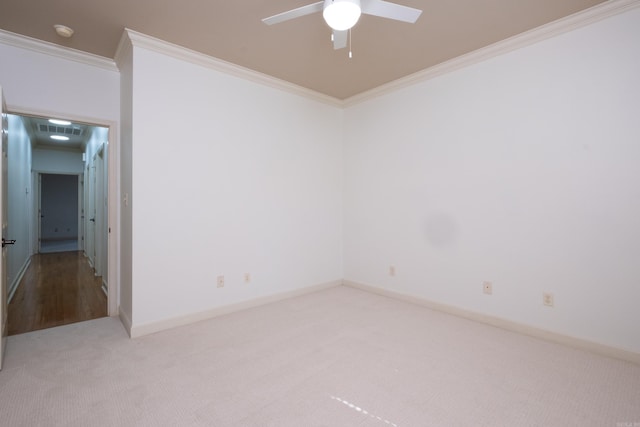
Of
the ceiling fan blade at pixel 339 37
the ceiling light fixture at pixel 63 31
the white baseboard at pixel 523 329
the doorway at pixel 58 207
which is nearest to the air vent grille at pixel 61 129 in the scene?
the ceiling light fixture at pixel 63 31

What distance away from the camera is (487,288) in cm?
308

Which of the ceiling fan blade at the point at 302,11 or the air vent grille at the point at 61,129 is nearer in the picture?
the ceiling fan blade at the point at 302,11

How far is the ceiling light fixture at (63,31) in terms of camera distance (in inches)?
100

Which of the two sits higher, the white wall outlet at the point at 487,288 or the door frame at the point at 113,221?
the door frame at the point at 113,221

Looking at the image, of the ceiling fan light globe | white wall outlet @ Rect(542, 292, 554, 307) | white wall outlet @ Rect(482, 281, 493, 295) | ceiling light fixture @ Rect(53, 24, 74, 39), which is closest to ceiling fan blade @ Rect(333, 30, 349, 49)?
the ceiling fan light globe

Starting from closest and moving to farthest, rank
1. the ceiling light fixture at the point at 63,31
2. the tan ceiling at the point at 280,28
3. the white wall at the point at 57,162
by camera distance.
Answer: the tan ceiling at the point at 280,28 → the ceiling light fixture at the point at 63,31 → the white wall at the point at 57,162

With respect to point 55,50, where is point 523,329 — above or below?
below

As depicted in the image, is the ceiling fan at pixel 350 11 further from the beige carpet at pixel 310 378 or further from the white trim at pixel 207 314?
the white trim at pixel 207 314

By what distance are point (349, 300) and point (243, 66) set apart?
2997mm

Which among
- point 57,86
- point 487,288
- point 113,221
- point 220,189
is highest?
point 57,86

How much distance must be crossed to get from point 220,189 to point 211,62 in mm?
1316

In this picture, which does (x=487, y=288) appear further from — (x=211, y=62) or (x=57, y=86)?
(x=57, y=86)

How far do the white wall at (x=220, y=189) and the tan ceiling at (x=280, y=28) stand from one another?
14.2 inches

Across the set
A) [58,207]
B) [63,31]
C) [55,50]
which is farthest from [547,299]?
[58,207]
